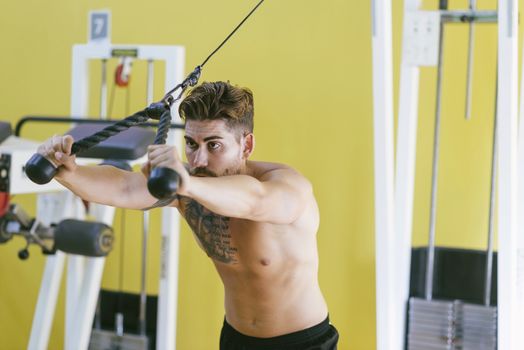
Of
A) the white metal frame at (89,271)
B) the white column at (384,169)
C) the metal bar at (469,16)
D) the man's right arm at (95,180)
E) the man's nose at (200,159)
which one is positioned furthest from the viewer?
the white metal frame at (89,271)

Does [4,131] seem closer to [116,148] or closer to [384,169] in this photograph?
[116,148]

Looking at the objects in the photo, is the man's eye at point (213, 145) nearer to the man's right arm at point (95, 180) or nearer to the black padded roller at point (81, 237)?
the man's right arm at point (95, 180)

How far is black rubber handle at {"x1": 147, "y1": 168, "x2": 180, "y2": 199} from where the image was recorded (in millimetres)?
1299

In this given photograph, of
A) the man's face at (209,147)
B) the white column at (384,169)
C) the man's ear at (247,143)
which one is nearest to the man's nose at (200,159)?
the man's face at (209,147)

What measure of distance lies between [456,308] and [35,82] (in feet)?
7.85

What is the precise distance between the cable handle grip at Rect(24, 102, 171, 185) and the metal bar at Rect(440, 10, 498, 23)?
5.40 feet

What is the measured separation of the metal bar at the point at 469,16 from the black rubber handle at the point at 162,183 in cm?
192

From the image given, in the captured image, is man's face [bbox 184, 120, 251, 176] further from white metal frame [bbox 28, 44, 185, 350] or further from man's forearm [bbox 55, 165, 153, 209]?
white metal frame [bbox 28, 44, 185, 350]

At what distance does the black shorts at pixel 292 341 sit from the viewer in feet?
7.17

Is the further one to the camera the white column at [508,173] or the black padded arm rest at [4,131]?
the black padded arm rest at [4,131]

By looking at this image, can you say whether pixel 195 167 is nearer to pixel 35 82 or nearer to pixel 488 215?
pixel 488 215

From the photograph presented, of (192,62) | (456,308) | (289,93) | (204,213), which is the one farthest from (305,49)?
(204,213)

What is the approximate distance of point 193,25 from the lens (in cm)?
385

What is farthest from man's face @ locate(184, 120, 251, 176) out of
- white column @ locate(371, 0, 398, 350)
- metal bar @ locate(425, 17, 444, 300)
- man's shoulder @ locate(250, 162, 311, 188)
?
metal bar @ locate(425, 17, 444, 300)
